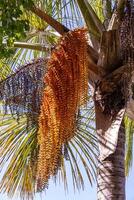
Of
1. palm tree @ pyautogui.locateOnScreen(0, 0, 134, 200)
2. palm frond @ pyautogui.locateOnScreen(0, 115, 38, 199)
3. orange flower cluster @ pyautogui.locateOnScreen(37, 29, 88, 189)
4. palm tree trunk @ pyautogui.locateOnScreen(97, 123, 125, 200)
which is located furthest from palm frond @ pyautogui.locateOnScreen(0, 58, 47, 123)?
palm frond @ pyautogui.locateOnScreen(0, 115, 38, 199)

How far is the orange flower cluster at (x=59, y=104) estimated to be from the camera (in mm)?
3273

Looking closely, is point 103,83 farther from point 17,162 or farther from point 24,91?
point 17,162

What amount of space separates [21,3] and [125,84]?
3.45ft

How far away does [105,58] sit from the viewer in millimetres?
4219

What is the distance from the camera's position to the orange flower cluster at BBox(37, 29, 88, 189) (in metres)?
3.27

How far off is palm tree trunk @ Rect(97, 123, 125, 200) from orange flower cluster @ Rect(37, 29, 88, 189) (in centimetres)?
68

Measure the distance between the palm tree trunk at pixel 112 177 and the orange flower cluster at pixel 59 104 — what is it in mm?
679

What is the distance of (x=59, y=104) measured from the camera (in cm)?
333

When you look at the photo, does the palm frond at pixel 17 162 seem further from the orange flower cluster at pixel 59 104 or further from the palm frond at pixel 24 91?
the orange flower cluster at pixel 59 104

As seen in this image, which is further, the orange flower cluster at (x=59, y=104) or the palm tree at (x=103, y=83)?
the palm tree at (x=103, y=83)

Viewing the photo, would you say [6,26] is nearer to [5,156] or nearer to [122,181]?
[122,181]

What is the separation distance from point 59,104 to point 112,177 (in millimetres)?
958

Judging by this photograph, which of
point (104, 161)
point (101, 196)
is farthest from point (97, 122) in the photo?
point (101, 196)

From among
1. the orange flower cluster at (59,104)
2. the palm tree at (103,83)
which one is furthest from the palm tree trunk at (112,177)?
the orange flower cluster at (59,104)
